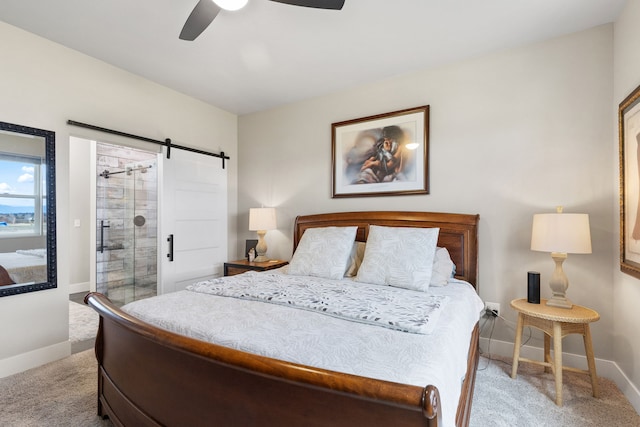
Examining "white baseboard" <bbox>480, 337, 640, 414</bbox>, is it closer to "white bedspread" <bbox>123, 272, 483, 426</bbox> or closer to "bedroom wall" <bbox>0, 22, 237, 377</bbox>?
"white bedspread" <bbox>123, 272, 483, 426</bbox>

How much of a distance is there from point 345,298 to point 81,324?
329 centimetres

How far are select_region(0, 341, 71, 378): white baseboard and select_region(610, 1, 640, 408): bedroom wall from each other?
418cm

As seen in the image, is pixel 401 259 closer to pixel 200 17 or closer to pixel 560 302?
pixel 560 302

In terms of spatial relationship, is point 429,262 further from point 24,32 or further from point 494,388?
point 24,32

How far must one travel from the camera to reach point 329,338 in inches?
50.6

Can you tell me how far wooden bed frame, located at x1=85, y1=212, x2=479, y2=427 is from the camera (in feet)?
2.76

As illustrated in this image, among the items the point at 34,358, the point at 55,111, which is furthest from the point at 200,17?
the point at 34,358

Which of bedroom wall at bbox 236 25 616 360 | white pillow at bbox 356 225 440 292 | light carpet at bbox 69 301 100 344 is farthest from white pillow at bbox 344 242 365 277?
light carpet at bbox 69 301 100 344

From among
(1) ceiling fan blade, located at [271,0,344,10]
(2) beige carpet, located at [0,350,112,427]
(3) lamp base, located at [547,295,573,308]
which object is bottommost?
(2) beige carpet, located at [0,350,112,427]

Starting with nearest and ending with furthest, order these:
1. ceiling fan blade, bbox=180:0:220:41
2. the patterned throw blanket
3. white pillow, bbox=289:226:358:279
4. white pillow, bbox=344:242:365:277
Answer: the patterned throw blanket
ceiling fan blade, bbox=180:0:220:41
white pillow, bbox=289:226:358:279
white pillow, bbox=344:242:365:277

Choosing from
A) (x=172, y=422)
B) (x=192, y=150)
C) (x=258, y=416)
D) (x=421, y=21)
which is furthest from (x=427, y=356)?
(x=192, y=150)

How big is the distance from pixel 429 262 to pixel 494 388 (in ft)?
3.08

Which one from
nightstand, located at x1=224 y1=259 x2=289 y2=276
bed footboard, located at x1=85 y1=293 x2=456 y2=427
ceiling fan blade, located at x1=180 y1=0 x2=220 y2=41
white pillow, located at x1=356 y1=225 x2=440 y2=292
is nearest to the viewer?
bed footboard, located at x1=85 y1=293 x2=456 y2=427

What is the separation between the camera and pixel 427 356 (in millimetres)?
1150
